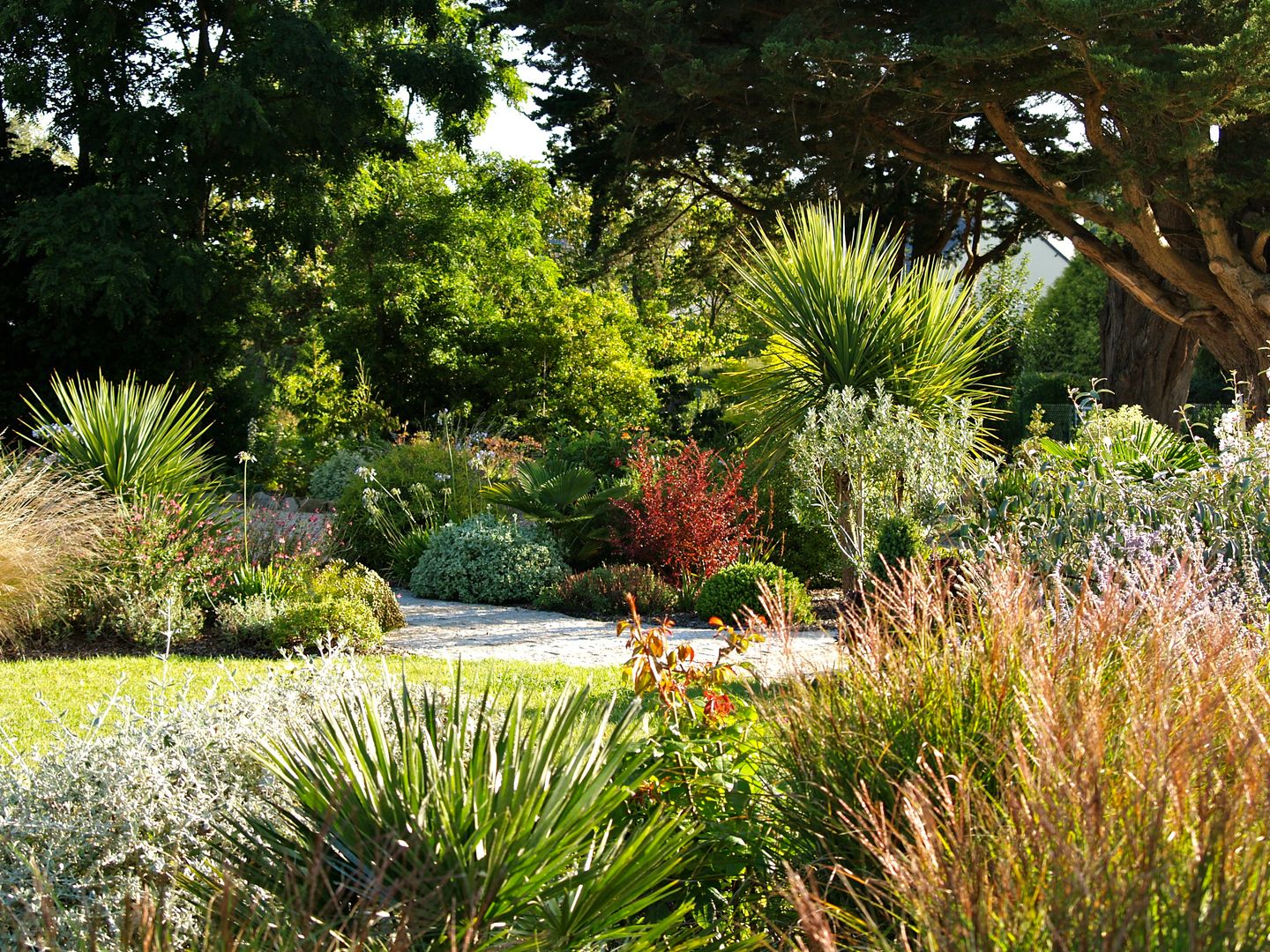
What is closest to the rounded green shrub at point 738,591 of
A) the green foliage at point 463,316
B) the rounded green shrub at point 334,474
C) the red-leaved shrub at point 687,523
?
the red-leaved shrub at point 687,523

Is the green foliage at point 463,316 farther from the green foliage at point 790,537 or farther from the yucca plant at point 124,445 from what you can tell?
the yucca plant at point 124,445

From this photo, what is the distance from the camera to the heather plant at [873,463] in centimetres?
776

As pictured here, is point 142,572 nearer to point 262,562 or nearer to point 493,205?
point 262,562

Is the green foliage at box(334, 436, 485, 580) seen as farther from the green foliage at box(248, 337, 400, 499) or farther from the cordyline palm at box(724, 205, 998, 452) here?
the cordyline palm at box(724, 205, 998, 452)

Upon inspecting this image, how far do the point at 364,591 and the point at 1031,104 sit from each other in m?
10.3

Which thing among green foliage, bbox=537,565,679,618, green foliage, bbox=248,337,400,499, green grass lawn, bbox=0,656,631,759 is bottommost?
green grass lawn, bbox=0,656,631,759

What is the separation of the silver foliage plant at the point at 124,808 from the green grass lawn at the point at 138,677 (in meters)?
1.73

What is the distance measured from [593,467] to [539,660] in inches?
191

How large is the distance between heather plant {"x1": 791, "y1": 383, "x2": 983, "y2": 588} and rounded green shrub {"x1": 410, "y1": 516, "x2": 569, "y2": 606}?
236 cm

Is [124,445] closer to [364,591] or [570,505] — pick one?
[364,591]

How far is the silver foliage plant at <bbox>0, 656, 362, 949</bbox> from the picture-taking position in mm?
2686

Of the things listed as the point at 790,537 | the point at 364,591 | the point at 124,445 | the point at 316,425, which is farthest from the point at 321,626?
Result: the point at 316,425

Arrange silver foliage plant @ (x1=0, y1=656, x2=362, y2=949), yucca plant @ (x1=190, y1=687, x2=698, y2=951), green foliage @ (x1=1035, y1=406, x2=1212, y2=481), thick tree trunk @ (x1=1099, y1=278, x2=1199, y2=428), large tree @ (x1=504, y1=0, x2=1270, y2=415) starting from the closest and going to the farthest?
yucca plant @ (x1=190, y1=687, x2=698, y2=951)
silver foliage plant @ (x1=0, y1=656, x2=362, y2=949)
green foliage @ (x1=1035, y1=406, x2=1212, y2=481)
large tree @ (x1=504, y1=0, x2=1270, y2=415)
thick tree trunk @ (x1=1099, y1=278, x2=1199, y2=428)

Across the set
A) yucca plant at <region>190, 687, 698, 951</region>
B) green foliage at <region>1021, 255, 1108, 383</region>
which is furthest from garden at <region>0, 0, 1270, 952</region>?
green foliage at <region>1021, 255, 1108, 383</region>
